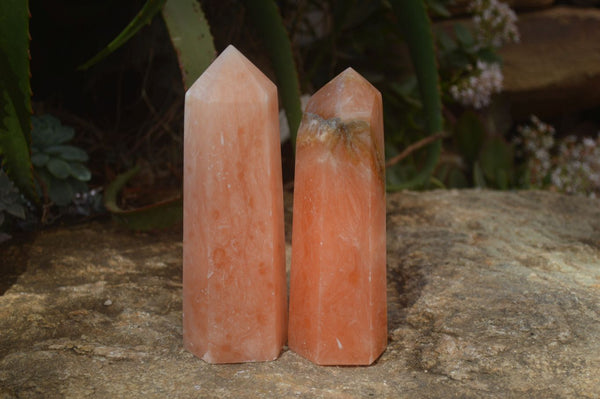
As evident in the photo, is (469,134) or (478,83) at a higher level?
(478,83)

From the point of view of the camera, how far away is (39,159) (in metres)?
1.41

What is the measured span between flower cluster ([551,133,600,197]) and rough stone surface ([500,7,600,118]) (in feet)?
0.98

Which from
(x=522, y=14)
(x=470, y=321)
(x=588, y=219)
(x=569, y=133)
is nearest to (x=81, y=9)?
(x=470, y=321)

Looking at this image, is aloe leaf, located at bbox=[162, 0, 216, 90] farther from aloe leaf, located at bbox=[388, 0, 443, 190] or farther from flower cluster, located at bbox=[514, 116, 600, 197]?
flower cluster, located at bbox=[514, 116, 600, 197]

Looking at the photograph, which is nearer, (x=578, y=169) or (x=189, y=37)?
(x=189, y=37)

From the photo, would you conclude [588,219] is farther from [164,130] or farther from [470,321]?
[164,130]

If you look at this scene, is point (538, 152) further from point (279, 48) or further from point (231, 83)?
point (231, 83)

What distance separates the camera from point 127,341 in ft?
3.17

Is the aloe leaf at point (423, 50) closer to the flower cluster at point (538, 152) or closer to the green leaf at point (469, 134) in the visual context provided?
the green leaf at point (469, 134)

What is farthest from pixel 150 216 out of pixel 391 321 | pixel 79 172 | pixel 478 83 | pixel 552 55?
pixel 552 55

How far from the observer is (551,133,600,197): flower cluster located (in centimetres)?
212

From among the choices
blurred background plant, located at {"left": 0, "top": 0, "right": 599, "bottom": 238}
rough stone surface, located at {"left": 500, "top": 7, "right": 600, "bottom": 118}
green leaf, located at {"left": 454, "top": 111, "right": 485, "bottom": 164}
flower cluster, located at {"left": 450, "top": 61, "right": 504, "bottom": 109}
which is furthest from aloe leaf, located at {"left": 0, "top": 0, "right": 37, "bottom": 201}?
rough stone surface, located at {"left": 500, "top": 7, "right": 600, "bottom": 118}

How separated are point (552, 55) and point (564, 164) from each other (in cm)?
50

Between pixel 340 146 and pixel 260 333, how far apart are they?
0.29 meters
